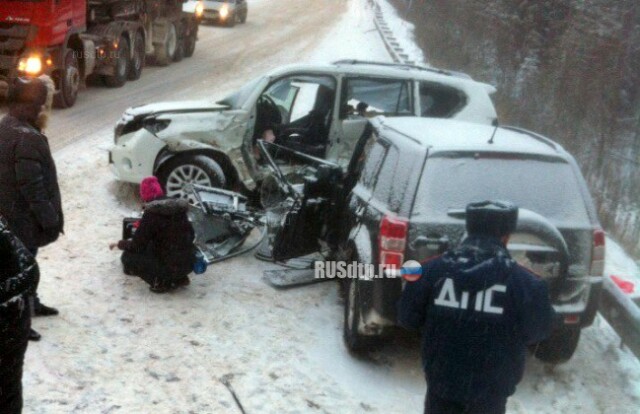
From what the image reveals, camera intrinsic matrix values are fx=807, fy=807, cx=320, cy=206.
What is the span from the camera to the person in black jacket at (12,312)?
116 inches

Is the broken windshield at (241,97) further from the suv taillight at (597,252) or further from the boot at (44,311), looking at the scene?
the suv taillight at (597,252)

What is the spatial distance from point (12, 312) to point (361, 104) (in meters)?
6.51

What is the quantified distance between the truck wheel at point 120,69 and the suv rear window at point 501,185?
1394 centimetres

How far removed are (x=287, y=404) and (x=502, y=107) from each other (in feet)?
36.2

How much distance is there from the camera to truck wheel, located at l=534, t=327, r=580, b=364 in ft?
19.1

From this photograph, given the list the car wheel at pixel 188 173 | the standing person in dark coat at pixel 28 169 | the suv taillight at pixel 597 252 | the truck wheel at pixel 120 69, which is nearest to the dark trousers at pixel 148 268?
the standing person in dark coat at pixel 28 169

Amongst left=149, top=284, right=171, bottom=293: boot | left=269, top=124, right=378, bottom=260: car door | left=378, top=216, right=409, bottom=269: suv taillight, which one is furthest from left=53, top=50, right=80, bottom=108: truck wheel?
left=378, top=216, right=409, bottom=269: suv taillight

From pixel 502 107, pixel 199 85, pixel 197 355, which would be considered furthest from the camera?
pixel 199 85

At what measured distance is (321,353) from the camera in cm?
607

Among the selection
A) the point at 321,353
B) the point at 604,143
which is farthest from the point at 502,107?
the point at 321,353

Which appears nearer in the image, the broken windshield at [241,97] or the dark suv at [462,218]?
the dark suv at [462,218]

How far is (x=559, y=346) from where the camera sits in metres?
5.89

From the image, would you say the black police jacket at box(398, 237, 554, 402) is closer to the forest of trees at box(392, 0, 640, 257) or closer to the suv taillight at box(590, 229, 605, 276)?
the suv taillight at box(590, 229, 605, 276)

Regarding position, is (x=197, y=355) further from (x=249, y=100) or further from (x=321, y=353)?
(x=249, y=100)
